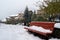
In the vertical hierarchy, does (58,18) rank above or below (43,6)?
below

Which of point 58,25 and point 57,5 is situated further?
point 57,5

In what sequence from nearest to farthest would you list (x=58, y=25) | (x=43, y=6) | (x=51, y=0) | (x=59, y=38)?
1. (x=58, y=25)
2. (x=59, y=38)
3. (x=51, y=0)
4. (x=43, y=6)

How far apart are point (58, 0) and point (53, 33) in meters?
11.4

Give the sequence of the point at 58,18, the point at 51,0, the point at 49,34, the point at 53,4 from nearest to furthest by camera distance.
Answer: the point at 49,34 < the point at 53,4 < the point at 51,0 < the point at 58,18

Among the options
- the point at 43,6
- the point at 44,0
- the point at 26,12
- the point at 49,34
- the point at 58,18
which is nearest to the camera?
the point at 49,34

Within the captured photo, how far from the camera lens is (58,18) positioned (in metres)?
37.1

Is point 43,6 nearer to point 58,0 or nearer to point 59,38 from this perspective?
point 58,0

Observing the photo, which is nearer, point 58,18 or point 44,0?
point 44,0

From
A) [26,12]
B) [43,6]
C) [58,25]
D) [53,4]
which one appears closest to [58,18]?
[43,6]

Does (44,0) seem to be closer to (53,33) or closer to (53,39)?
(53,39)

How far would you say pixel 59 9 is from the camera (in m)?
20.0

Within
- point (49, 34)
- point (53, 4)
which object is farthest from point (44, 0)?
point (49, 34)

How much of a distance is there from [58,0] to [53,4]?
1.06 meters

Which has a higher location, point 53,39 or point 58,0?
point 58,0
